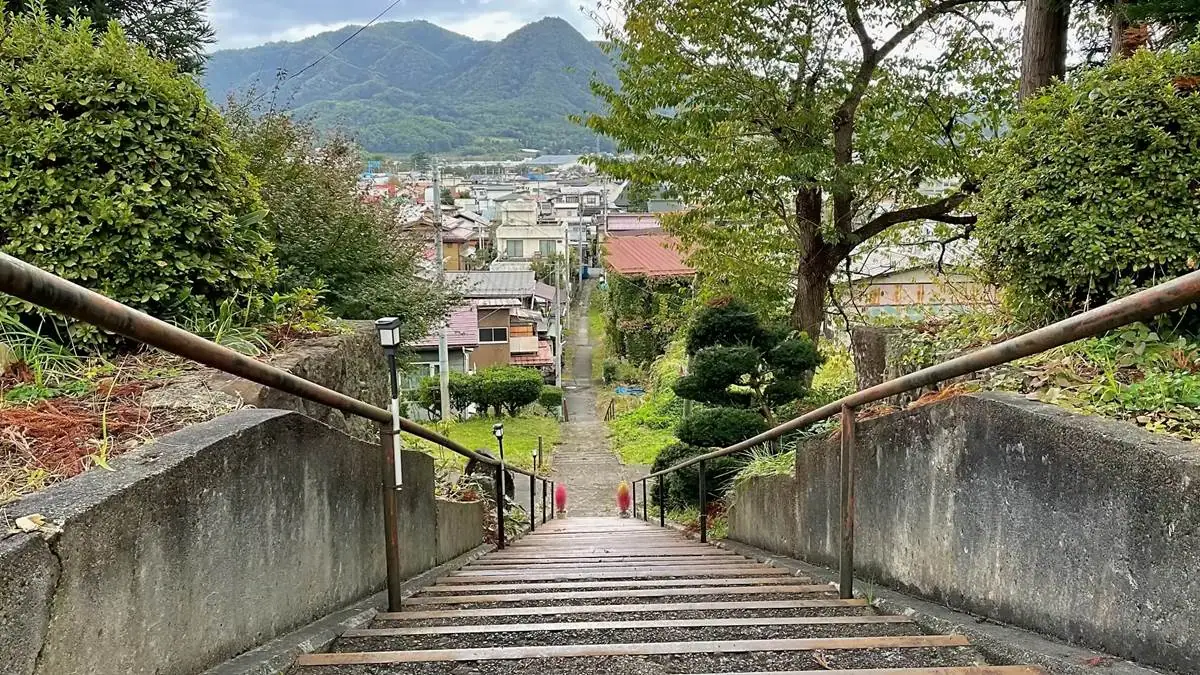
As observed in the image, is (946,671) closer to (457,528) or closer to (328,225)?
(457,528)

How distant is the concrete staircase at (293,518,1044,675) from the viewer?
2127 mm

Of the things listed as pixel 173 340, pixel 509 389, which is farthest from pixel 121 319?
pixel 509 389

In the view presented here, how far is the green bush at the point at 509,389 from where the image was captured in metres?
25.0

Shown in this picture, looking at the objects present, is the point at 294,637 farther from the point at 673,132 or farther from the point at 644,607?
the point at 673,132

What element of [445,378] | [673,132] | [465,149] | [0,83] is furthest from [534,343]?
[465,149]

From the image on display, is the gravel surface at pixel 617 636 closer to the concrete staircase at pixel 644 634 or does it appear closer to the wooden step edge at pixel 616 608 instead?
the concrete staircase at pixel 644 634

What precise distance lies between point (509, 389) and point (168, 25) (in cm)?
1786

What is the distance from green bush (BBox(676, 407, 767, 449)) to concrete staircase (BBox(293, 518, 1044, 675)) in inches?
190

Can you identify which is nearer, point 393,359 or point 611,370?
point 393,359

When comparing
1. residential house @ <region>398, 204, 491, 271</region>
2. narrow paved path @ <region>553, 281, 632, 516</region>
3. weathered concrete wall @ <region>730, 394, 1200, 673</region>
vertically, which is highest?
residential house @ <region>398, 204, 491, 271</region>

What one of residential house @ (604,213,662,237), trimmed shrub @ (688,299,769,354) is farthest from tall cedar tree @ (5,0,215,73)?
residential house @ (604,213,662,237)

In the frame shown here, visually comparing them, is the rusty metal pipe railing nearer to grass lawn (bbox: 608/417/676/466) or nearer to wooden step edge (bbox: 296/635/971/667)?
wooden step edge (bbox: 296/635/971/667)

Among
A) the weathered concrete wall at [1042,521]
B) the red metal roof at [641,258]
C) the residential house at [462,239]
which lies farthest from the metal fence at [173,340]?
the residential house at [462,239]

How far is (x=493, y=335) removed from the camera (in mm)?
34094
